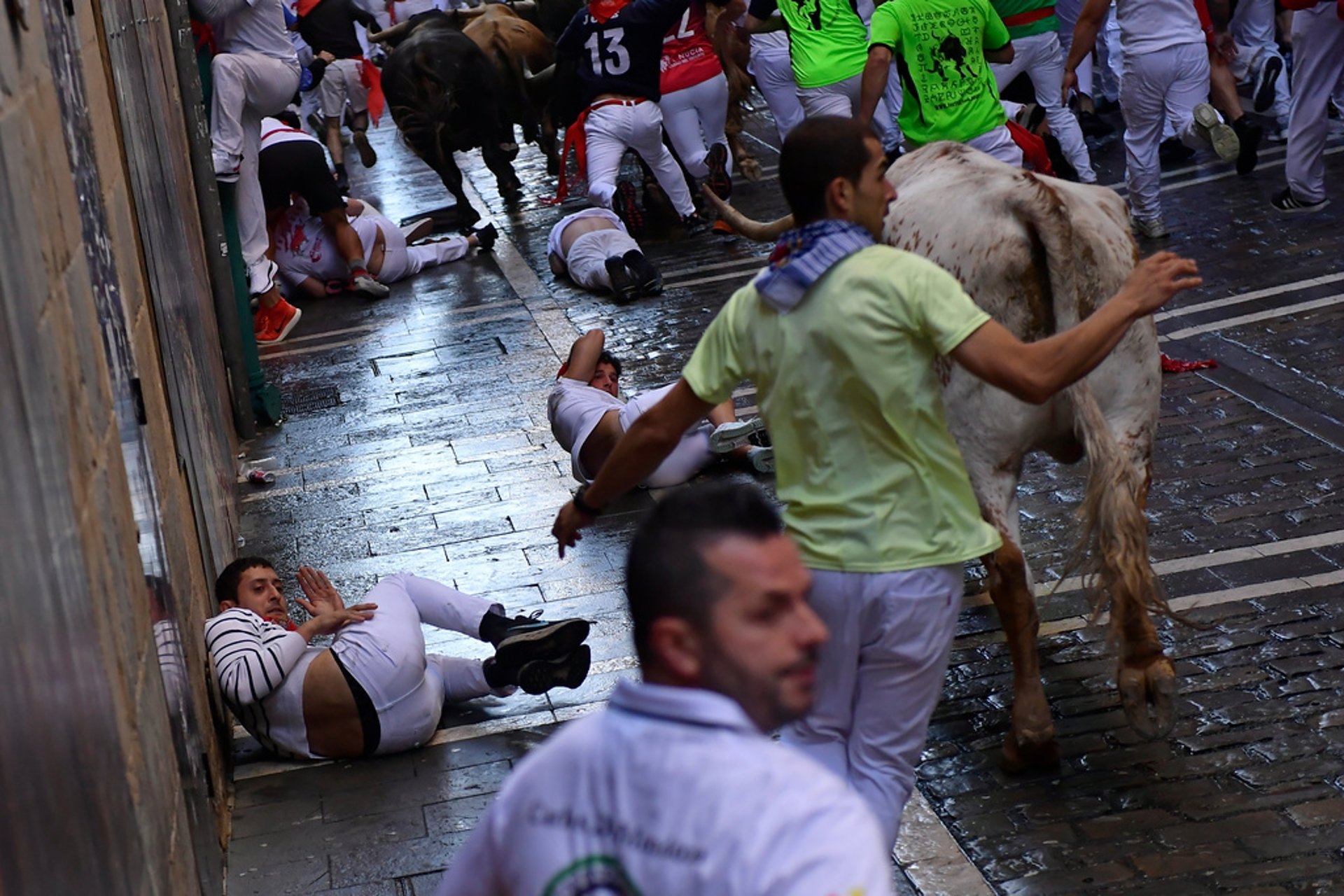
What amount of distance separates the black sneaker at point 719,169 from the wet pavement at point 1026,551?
115cm

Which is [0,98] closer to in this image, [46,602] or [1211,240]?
[46,602]

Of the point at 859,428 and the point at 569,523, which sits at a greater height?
the point at 859,428

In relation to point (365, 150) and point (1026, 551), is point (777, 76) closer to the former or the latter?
point (365, 150)

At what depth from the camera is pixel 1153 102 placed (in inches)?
452

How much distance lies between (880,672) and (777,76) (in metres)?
10.8

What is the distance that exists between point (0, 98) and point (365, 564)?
4754 mm

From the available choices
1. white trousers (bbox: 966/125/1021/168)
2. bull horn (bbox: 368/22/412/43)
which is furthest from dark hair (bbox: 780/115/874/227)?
bull horn (bbox: 368/22/412/43)

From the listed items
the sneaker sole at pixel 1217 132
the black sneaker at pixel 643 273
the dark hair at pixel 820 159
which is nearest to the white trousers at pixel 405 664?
the dark hair at pixel 820 159

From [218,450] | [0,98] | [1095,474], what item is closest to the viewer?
[0,98]

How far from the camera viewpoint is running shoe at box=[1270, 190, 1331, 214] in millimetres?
11281

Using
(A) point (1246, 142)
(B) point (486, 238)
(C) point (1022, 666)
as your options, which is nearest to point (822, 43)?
(A) point (1246, 142)

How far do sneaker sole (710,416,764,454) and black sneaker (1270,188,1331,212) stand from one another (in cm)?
509

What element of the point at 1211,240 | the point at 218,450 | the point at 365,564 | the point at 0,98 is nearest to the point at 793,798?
the point at 0,98

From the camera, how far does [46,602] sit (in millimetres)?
2887
